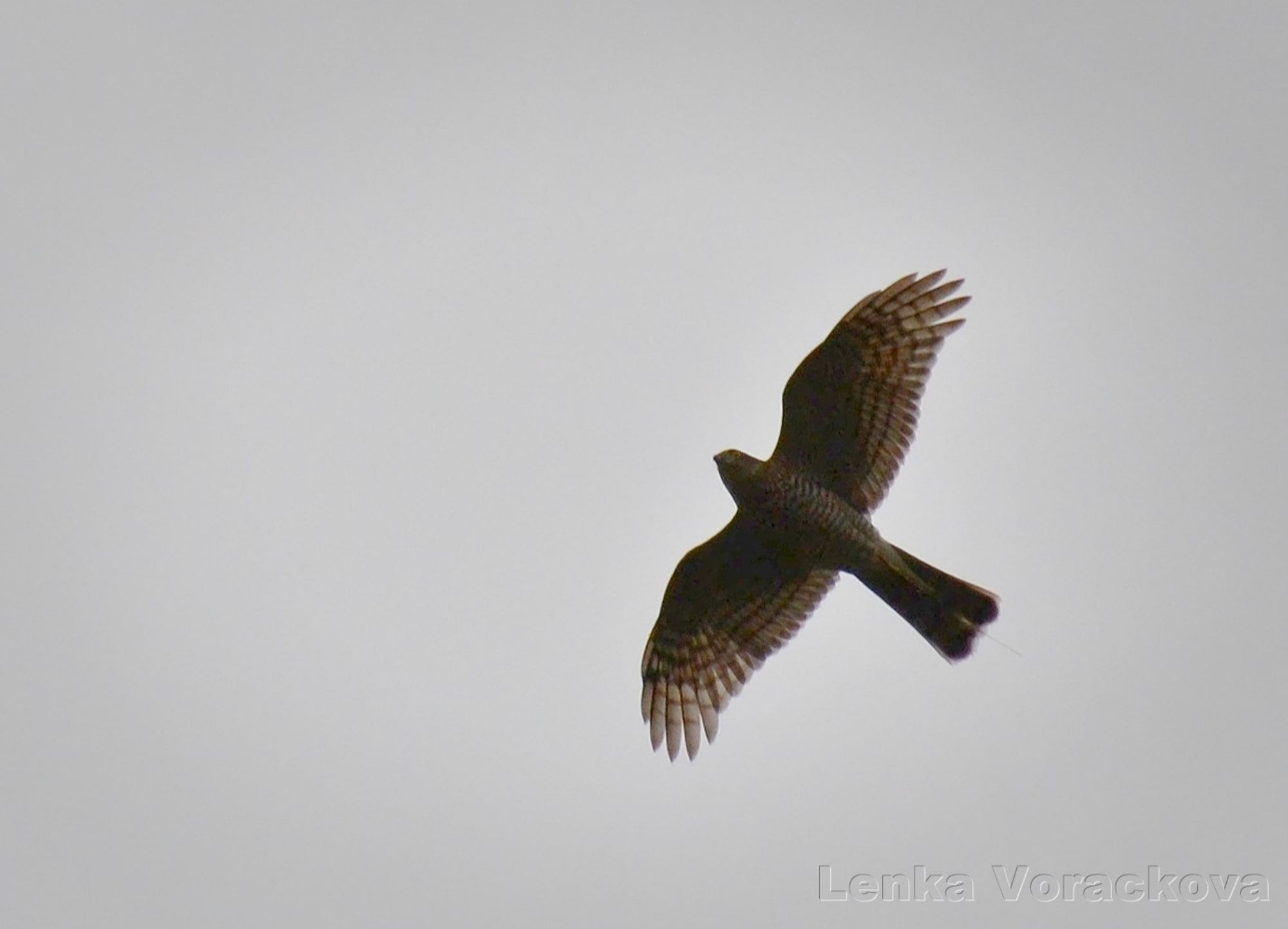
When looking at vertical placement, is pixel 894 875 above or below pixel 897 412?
below

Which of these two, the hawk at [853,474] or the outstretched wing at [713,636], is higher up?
the hawk at [853,474]

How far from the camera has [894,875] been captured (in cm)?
1900

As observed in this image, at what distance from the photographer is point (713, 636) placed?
54.6 feet

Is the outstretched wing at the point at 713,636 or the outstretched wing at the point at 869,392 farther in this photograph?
the outstretched wing at the point at 713,636

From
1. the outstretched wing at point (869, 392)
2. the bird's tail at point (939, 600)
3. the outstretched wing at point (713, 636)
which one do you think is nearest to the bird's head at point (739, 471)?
the outstretched wing at point (869, 392)

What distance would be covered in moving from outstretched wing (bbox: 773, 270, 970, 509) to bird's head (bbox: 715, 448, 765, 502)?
0.34 meters

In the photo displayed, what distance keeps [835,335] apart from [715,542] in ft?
6.56

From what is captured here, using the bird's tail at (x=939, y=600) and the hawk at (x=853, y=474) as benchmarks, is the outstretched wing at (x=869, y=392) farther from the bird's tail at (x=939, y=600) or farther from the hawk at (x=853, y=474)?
the bird's tail at (x=939, y=600)

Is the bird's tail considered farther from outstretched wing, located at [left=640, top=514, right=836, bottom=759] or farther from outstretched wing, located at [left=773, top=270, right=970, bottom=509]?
outstretched wing, located at [left=640, top=514, right=836, bottom=759]

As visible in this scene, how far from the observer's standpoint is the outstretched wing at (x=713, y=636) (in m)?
16.5

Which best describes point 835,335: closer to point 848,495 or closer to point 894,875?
point 848,495

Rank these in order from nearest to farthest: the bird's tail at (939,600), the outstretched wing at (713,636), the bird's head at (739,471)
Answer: the bird's head at (739,471) < the bird's tail at (939,600) < the outstretched wing at (713,636)

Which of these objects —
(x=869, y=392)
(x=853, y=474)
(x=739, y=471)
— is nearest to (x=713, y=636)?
(x=739, y=471)

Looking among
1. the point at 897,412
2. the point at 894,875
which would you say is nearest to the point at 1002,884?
the point at 894,875
